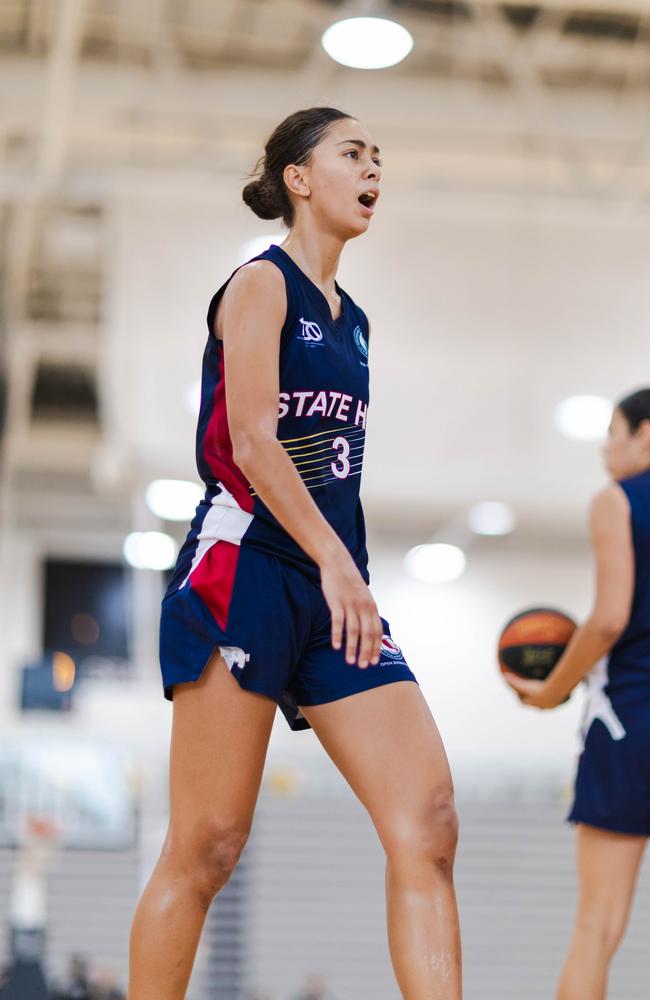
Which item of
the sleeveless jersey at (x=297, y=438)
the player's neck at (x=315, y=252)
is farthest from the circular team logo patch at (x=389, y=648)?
the player's neck at (x=315, y=252)

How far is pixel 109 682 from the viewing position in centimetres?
1510

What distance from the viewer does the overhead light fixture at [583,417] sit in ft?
35.2

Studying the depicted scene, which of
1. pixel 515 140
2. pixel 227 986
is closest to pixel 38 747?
pixel 227 986

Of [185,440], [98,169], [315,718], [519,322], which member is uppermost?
[98,169]

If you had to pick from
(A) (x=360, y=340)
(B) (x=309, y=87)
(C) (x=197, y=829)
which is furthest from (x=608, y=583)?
(B) (x=309, y=87)

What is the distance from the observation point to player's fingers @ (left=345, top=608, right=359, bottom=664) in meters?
2.23

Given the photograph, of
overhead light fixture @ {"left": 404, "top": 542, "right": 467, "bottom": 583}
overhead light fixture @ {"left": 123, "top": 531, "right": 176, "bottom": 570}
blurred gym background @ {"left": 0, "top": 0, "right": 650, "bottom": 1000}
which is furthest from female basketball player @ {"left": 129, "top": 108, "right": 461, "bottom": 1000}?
overhead light fixture @ {"left": 404, "top": 542, "right": 467, "bottom": 583}

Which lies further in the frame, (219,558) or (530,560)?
Answer: (530,560)

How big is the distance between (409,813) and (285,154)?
1.21 meters

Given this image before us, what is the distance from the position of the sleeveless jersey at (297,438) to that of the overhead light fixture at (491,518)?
886 cm

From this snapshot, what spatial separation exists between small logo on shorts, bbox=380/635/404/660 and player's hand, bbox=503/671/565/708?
45.1 inches

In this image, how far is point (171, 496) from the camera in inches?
458

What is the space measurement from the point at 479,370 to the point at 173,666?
334 inches

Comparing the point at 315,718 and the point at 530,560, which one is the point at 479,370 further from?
the point at 315,718
